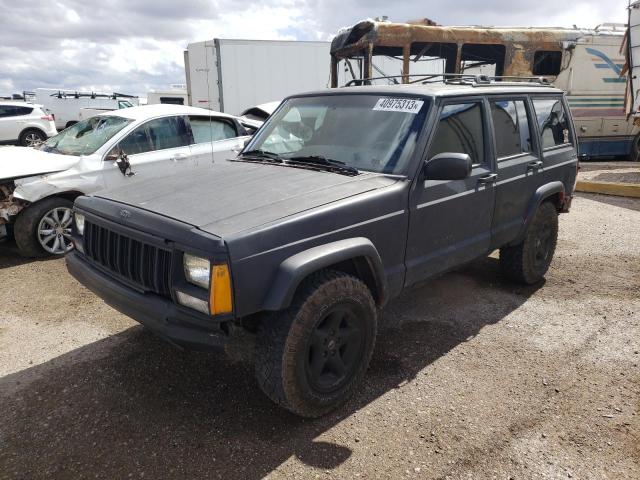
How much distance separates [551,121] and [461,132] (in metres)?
1.63

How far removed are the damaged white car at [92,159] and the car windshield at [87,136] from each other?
1 cm

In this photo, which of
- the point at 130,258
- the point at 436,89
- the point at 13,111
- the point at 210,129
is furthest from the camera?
the point at 13,111

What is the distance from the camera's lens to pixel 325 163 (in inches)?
132

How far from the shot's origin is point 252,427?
2799mm

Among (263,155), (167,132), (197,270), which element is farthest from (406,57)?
(197,270)

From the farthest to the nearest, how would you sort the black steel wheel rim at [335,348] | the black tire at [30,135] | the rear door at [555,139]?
the black tire at [30,135], the rear door at [555,139], the black steel wheel rim at [335,348]

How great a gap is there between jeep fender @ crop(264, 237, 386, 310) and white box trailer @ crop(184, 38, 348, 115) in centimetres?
1215

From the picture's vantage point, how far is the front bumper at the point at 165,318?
2469 mm

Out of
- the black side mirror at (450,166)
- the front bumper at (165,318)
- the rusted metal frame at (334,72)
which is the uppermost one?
the rusted metal frame at (334,72)

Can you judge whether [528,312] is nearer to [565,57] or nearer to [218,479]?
[218,479]

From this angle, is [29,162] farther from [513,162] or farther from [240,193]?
[513,162]

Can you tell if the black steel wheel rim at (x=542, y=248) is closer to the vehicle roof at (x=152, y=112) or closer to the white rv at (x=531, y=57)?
the vehicle roof at (x=152, y=112)

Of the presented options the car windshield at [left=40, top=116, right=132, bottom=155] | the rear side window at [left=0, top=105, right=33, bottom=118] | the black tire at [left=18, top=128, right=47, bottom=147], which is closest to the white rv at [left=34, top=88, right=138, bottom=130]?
the black tire at [left=18, top=128, right=47, bottom=147]

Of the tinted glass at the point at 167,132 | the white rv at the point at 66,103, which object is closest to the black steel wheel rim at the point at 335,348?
the tinted glass at the point at 167,132
